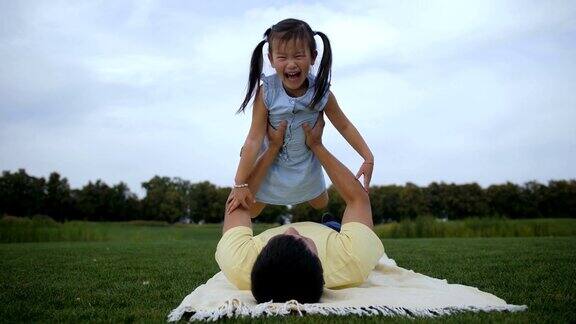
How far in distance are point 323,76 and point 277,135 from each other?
2.54ft

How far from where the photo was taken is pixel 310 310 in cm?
322

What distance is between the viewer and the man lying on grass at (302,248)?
3271mm

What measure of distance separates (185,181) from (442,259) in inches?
2704

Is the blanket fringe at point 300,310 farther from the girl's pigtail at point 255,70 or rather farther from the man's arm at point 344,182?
the girl's pigtail at point 255,70

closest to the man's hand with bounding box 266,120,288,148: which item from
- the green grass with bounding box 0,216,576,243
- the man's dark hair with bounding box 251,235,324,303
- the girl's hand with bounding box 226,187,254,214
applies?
the girl's hand with bounding box 226,187,254,214

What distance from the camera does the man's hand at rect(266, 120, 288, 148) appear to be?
5145 mm

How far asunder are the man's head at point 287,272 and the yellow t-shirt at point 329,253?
56 centimetres

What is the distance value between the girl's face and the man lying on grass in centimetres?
50

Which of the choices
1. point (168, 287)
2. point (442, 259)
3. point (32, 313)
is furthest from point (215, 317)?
point (442, 259)

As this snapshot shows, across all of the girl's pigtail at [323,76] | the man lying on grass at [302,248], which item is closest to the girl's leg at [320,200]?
the man lying on grass at [302,248]

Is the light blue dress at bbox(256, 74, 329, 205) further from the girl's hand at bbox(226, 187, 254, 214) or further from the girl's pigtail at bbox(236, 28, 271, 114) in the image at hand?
the girl's hand at bbox(226, 187, 254, 214)

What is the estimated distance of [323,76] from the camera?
5047mm

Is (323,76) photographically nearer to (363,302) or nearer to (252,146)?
(252,146)

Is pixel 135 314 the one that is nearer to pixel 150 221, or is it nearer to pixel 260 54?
pixel 260 54
